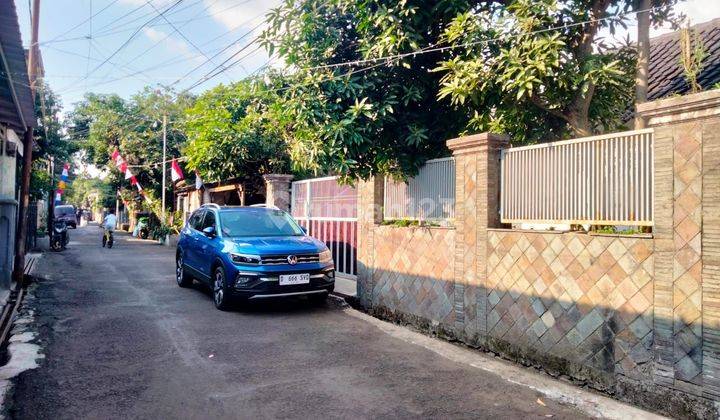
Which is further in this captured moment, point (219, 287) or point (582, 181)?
point (219, 287)

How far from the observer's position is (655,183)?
436cm

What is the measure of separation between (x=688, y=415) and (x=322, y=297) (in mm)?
5590

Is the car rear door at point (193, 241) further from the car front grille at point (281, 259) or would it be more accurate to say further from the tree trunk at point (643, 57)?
the tree trunk at point (643, 57)

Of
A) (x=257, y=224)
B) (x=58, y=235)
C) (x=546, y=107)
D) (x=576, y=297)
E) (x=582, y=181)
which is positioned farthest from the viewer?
(x=58, y=235)

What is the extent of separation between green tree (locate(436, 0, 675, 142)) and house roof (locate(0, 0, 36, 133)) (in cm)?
482

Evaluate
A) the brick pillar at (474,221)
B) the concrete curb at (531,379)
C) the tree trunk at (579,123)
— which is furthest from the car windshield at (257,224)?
the tree trunk at (579,123)

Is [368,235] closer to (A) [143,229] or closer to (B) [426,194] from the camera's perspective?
(B) [426,194]

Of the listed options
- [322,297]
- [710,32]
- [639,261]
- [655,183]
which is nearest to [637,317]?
[639,261]

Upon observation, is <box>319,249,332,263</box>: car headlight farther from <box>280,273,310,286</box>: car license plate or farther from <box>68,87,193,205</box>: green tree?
<box>68,87,193,205</box>: green tree

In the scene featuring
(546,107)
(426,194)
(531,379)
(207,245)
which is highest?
(546,107)

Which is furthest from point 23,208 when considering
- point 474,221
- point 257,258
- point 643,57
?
point 643,57

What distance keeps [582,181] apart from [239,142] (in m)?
10.4

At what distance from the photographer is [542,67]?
18.0ft

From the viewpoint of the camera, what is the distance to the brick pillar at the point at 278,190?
42.5 ft
